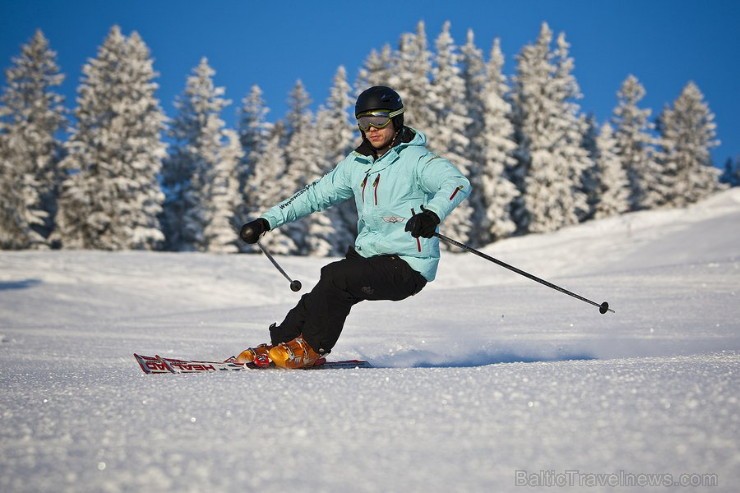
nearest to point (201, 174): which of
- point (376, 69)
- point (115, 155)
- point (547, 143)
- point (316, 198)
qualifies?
point (115, 155)

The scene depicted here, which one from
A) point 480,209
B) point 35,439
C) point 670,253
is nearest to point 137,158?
point 480,209

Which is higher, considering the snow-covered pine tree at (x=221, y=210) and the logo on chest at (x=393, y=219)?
the snow-covered pine tree at (x=221, y=210)

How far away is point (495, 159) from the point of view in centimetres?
3866

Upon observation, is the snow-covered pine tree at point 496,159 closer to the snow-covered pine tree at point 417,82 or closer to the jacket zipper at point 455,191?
the snow-covered pine tree at point 417,82

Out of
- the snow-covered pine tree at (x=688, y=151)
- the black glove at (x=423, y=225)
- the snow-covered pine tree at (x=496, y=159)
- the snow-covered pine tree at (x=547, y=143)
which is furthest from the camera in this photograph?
the snow-covered pine tree at (x=688, y=151)

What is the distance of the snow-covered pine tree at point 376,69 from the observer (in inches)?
1539

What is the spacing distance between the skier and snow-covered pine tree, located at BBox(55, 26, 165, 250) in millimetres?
27474

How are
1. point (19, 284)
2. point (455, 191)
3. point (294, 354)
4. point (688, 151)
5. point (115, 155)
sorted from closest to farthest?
point (455, 191) < point (294, 354) < point (19, 284) < point (115, 155) < point (688, 151)

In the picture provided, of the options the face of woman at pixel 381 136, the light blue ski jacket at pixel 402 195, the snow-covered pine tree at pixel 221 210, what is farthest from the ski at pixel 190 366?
the snow-covered pine tree at pixel 221 210

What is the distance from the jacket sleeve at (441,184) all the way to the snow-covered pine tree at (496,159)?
112 ft

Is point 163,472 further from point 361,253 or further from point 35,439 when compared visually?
point 361,253

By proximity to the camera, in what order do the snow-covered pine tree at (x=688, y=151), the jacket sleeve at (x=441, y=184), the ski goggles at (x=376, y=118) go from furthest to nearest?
1. the snow-covered pine tree at (x=688, y=151)
2. the ski goggles at (x=376, y=118)
3. the jacket sleeve at (x=441, y=184)

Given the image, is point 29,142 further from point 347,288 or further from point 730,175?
point 730,175

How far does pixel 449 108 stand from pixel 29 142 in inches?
927
